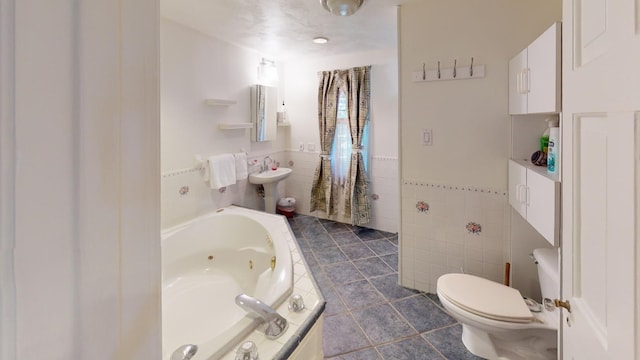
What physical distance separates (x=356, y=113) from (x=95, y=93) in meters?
3.62

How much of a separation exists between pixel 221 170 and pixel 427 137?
6.70 feet

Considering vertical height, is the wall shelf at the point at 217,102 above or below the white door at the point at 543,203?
above

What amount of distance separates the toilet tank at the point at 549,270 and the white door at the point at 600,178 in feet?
2.22

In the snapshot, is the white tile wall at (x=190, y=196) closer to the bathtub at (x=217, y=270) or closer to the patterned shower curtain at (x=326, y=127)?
the bathtub at (x=217, y=270)

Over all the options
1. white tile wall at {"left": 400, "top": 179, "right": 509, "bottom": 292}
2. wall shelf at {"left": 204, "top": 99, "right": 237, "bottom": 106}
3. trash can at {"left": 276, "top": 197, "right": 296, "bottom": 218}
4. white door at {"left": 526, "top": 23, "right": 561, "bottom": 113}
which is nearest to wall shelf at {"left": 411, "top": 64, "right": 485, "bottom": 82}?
white door at {"left": 526, "top": 23, "right": 561, "bottom": 113}

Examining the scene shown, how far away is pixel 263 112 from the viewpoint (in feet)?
12.1

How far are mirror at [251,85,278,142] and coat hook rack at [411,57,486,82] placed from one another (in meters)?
1.95

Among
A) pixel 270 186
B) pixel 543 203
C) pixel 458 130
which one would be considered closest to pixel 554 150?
pixel 543 203

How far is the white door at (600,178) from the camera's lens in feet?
1.80

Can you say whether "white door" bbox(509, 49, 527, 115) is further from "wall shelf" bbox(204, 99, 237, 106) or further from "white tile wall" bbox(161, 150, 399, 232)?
"wall shelf" bbox(204, 99, 237, 106)

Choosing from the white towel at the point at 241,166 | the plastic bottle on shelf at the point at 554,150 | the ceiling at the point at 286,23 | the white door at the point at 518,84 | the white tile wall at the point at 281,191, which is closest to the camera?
the plastic bottle on shelf at the point at 554,150

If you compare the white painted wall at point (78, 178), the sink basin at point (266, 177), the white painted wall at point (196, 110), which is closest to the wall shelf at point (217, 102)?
the white painted wall at point (196, 110)

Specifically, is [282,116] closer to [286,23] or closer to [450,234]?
[286,23]

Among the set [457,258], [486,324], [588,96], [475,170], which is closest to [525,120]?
[475,170]
